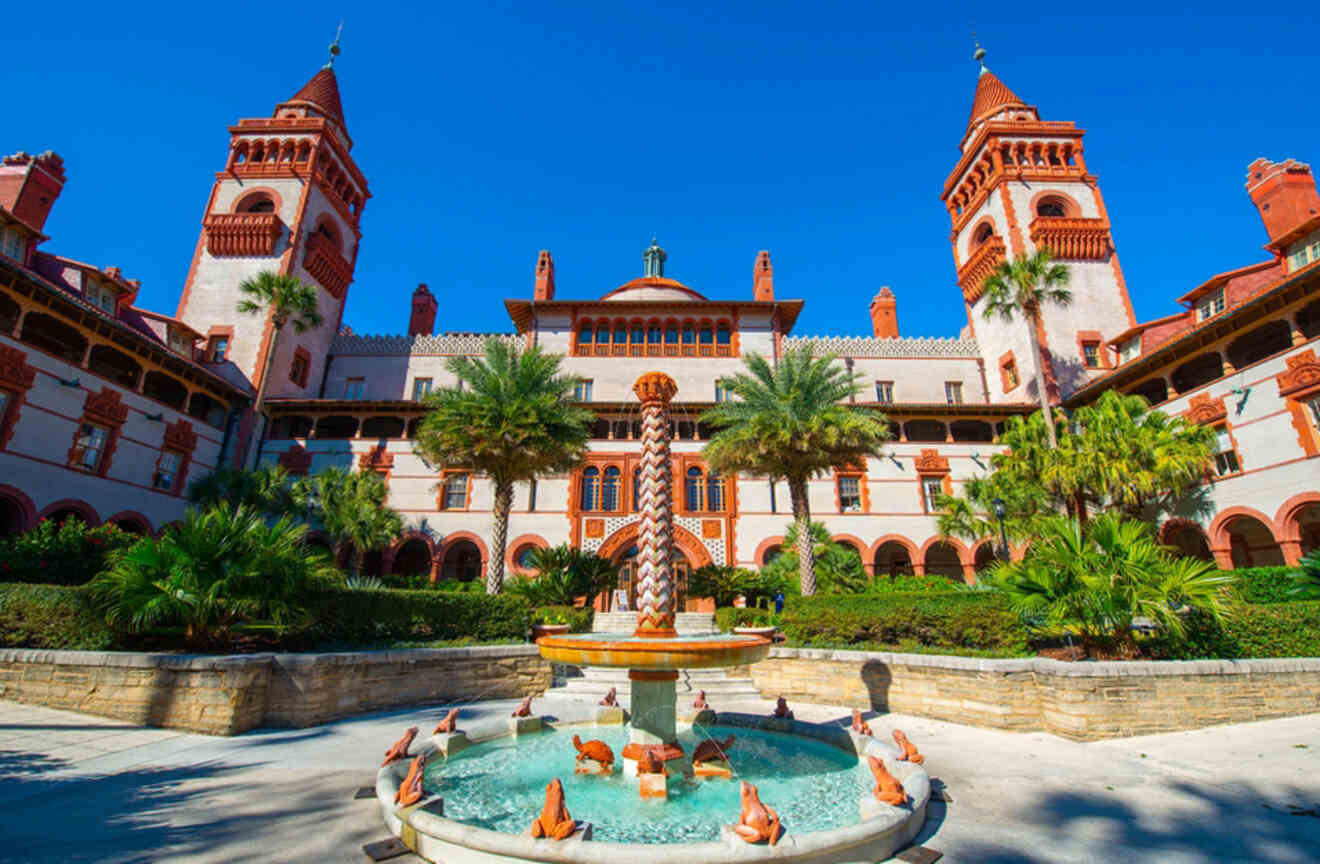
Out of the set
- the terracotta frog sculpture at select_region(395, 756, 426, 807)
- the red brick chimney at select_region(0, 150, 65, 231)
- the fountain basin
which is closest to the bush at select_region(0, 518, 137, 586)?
the terracotta frog sculpture at select_region(395, 756, 426, 807)

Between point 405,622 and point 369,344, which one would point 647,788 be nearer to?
point 405,622

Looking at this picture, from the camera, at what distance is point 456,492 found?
1072 inches

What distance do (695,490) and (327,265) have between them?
77.4 feet

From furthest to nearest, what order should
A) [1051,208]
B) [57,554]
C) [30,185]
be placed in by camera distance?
[1051,208] → [30,185] → [57,554]

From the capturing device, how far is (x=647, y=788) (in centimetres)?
592

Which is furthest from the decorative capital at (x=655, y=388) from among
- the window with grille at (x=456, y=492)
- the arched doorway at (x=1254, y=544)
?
the arched doorway at (x=1254, y=544)

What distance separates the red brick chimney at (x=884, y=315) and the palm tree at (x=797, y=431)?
19.0 m

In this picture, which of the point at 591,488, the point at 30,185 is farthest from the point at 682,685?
the point at 30,185

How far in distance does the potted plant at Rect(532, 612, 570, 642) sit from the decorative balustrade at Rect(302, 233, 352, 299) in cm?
2597

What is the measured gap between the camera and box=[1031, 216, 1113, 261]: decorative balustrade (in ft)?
97.7

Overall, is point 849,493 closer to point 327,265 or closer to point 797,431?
point 797,431

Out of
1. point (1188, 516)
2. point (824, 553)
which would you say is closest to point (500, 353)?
point (824, 553)

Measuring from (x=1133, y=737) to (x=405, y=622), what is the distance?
41.5 feet

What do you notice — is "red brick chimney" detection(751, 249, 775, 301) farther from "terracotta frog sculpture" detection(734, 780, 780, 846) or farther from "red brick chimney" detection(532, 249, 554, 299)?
"terracotta frog sculpture" detection(734, 780, 780, 846)
